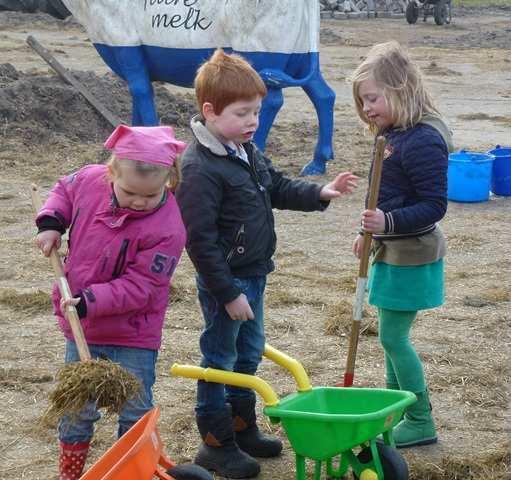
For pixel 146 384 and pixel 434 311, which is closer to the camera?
pixel 146 384

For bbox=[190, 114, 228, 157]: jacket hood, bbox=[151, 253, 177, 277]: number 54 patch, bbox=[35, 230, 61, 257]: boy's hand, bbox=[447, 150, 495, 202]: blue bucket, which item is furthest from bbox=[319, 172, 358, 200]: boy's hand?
bbox=[447, 150, 495, 202]: blue bucket

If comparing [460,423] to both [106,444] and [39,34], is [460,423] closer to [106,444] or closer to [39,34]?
[106,444]

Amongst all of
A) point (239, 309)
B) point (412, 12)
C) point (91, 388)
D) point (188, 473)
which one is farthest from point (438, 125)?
point (412, 12)

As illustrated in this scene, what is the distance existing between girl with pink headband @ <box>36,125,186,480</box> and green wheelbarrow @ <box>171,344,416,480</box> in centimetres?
20

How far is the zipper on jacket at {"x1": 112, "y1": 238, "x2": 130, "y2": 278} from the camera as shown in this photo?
3.12 meters

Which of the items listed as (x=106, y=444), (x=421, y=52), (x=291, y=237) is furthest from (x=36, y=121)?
(x=421, y=52)

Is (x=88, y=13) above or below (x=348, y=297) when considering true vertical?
above

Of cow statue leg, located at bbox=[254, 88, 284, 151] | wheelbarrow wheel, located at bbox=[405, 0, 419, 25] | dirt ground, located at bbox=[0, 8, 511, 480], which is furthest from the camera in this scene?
wheelbarrow wheel, located at bbox=[405, 0, 419, 25]

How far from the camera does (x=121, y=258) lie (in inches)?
123

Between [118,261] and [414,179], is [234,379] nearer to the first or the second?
[118,261]

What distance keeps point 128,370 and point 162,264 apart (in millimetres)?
320

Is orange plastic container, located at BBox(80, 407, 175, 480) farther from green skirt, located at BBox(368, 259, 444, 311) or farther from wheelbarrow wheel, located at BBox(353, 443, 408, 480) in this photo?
green skirt, located at BBox(368, 259, 444, 311)

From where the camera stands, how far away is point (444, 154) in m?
3.62

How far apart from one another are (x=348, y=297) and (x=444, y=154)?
2.04 metres
